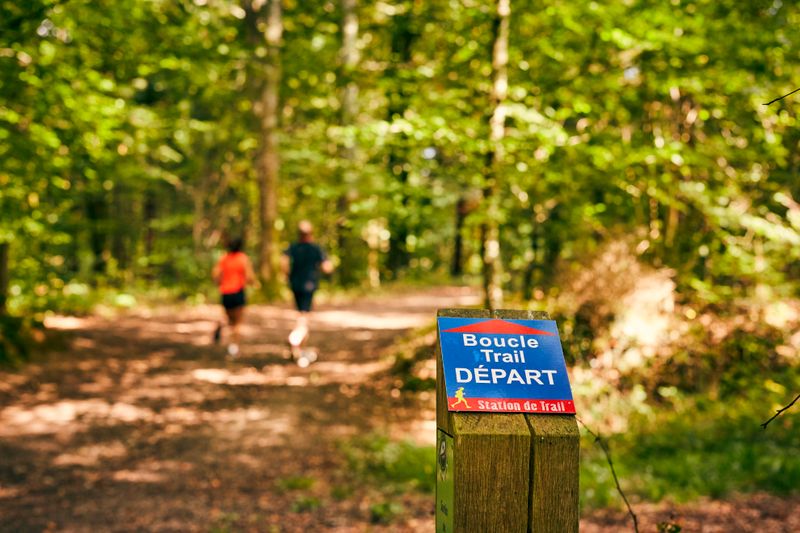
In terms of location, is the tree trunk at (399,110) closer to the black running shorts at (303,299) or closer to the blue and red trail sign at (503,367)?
the black running shorts at (303,299)

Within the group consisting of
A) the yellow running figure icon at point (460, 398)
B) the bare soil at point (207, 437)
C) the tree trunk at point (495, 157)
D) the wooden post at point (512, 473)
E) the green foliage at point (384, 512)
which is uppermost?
the tree trunk at point (495, 157)

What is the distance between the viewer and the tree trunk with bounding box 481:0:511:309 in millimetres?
8855

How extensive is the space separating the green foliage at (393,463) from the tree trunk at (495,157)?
3001 millimetres

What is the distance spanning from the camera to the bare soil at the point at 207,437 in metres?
5.89

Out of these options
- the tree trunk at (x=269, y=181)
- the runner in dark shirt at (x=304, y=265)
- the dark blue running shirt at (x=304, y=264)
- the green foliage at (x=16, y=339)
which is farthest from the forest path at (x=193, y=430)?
Result: the tree trunk at (x=269, y=181)

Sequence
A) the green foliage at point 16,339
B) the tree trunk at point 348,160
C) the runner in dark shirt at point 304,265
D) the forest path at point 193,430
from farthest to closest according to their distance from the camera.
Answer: the runner in dark shirt at point 304,265
the tree trunk at point 348,160
the green foliage at point 16,339
the forest path at point 193,430

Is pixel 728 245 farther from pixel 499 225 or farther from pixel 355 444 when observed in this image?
pixel 355 444

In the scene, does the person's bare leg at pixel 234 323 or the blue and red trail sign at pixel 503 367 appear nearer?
the blue and red trail sign at pixel 503 367

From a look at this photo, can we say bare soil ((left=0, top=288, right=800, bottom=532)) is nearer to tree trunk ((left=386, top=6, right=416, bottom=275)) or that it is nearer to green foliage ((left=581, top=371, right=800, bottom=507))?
green foliage ((left=581, top=371, right=800, bottom=507))

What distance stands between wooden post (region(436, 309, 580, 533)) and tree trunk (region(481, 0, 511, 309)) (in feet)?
22.0

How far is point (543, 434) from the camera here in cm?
190

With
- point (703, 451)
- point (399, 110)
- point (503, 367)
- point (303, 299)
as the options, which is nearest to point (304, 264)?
point (303, 299)

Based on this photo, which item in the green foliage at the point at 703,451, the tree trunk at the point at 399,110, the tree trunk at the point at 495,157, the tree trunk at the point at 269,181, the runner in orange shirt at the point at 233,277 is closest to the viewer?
the green foliage at the point at 703,451

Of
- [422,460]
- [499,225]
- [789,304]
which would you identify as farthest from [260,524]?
[789,304]
